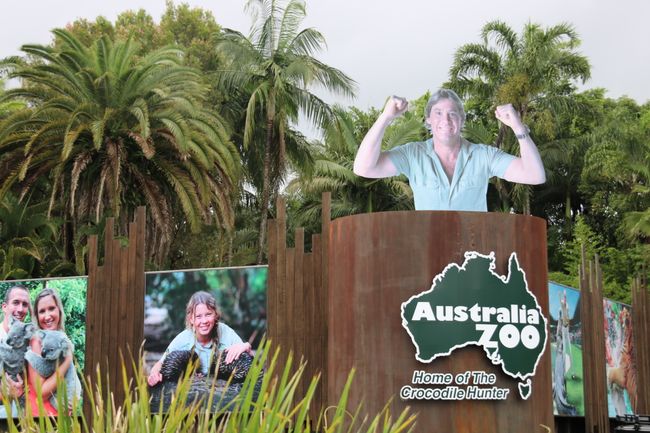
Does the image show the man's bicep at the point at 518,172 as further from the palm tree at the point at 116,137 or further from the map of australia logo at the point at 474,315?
the palm tree at the point at 116,137

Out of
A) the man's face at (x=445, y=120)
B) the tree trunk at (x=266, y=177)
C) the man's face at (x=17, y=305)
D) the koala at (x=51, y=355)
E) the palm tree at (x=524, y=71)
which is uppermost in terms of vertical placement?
the palm tree at (x=524, y=71)

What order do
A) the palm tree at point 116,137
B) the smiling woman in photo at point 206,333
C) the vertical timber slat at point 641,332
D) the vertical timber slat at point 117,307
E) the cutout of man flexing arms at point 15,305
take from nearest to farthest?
the vertical timber slat at point 117,307
the smiling woman in photo at point 206,333
the cutout of man flexing arms at point 15,305
the vertical timber slat at point 641,332
the palm tree at point 116,137

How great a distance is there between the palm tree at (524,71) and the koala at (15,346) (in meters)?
23.2

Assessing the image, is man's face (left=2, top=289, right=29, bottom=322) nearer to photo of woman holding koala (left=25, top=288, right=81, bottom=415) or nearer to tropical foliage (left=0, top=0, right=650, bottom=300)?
photo of woman holding koala (left=25, top=288, right=81, bottom=415)

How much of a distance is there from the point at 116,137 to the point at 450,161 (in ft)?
60.3

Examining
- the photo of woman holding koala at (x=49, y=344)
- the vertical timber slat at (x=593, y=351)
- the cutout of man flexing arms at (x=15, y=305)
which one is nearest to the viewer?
the vertical timber slat at (x=593, y=351)

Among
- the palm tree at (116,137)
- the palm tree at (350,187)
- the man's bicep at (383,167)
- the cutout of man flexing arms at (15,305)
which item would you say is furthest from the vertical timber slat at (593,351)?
the palm tree at (350,187)

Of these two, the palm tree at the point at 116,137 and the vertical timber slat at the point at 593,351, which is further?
the palm tree at the point at 116,137

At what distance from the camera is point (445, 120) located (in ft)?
23.2

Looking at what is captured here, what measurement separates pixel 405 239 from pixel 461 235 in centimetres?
Answer: 38

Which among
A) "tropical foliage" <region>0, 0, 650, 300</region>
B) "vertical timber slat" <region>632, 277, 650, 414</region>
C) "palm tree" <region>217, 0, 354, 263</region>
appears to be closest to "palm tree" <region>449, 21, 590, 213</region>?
"tropical foliage" <region>0, 0, 650, 300</region>

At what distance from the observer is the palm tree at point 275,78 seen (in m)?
29.2

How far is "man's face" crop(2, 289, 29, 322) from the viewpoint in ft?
47.8

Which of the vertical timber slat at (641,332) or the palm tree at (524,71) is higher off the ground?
the palm tree at (524,71)
